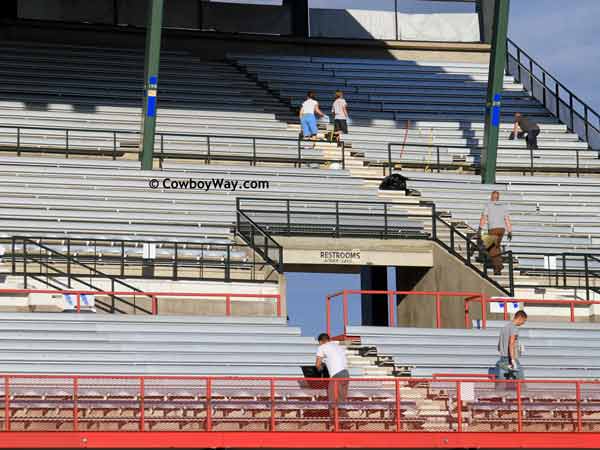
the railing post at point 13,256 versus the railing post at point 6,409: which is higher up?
the railing post at point 13,256

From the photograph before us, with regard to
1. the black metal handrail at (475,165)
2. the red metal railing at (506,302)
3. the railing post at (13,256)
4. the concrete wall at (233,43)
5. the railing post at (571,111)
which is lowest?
the red metal railing at (506,302)

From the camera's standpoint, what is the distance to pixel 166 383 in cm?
1783

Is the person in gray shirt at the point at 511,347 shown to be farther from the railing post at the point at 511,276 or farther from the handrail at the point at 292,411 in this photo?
the railing post at the point at 511,276

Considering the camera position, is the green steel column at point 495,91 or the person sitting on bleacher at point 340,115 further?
the person sitting on bleacher at point 340,115

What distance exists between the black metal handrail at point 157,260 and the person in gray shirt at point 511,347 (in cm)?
565

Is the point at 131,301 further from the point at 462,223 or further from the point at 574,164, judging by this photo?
the point at 574,164

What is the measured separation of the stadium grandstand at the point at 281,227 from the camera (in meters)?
18.1

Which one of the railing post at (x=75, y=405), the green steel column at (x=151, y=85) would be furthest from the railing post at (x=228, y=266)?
the railing post at (x=75, y=405)

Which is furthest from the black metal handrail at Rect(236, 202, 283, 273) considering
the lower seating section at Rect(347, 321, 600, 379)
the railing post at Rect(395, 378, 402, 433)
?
the railing post at Rect(395, 378, 402, 433)

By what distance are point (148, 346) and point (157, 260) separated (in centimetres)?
376

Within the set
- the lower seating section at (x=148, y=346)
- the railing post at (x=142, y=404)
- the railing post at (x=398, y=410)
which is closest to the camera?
the railing post at (x=142, y=404)

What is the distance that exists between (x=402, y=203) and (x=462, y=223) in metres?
1.10

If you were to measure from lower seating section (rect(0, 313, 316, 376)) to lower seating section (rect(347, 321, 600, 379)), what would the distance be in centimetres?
122

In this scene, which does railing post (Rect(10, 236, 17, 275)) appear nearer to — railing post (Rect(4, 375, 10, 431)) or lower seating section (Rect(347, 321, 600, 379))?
lower seating section (Rect(347, 321, 600, 379))
